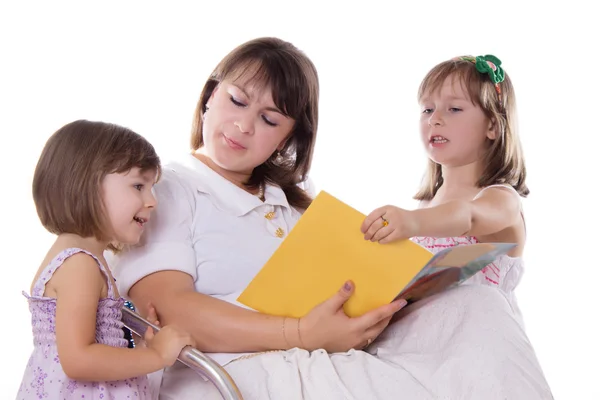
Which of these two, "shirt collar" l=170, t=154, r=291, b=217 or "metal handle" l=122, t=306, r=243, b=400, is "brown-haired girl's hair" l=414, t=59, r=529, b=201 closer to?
"shirt collar" l=170, t=154, r=291, b=217

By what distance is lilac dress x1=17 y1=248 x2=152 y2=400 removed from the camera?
1285mm

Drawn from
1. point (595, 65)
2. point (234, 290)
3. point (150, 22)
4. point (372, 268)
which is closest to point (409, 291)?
point (372, 268)

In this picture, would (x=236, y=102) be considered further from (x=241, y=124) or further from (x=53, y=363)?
(x=53, y=363)

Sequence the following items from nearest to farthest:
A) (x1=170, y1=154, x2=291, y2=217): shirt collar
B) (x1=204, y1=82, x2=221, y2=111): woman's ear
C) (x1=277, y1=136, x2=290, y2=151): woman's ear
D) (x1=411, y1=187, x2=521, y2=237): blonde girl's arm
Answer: (x1=411, y1=187, x2=521, y2=237): blonde girl's arm
(x1=170, y1=154, x2=291, y2=217): shirt collar
(x1=204, y1=82, x2=221, y2=111): woman's ear
(x1=277, y1=136, x2=290, y2=151): woman's ear

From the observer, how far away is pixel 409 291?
1440 millimetres

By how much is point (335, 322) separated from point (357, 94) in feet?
5.90

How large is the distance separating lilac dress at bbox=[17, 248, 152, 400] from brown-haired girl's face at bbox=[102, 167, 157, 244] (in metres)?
0.07

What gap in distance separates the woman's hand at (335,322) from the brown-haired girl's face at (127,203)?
346mm

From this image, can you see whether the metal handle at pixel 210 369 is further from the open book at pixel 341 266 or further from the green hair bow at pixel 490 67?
the green hair bow at pixel 490 67

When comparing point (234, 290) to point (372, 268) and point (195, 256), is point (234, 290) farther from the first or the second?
point (372, 268)

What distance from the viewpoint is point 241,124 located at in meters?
1.67

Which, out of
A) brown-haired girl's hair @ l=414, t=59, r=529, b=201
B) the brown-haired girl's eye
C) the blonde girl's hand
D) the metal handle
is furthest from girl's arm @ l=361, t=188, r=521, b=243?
the brown-haired girl's eye

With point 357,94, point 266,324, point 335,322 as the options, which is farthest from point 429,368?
point 357,94

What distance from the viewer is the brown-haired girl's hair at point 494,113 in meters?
1.98
